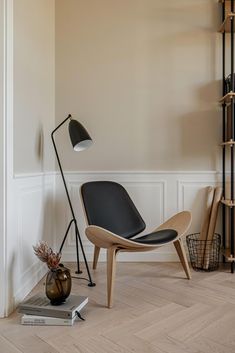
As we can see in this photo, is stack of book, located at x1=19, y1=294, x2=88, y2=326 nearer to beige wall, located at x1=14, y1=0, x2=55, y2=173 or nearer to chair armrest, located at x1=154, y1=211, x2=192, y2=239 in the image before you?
beige wall, located at x1=14, y1=0, x2=55, y2=173

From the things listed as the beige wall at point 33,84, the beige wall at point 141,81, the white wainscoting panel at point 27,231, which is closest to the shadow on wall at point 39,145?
the beige wall at point 33,84

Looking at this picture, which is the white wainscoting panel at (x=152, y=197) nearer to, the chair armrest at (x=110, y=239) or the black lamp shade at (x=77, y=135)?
the black lamp shade at (x=77, y=135)

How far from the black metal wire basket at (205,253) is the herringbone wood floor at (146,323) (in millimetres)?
262

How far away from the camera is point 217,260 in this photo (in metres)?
3.04

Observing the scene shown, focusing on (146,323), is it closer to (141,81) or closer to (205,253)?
(205,253)

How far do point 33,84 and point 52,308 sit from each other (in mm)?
1671

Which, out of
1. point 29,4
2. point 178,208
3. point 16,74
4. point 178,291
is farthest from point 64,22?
point 178,291

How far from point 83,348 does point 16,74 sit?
5.70ft

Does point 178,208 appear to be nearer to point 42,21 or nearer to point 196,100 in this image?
point 196,100

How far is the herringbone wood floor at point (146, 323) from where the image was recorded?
168cm

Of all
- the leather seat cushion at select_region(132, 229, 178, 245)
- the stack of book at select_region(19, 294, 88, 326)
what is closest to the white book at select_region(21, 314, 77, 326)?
the stack of book at select_region(19, 294, 88, 326)

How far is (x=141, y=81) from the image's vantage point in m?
3.26

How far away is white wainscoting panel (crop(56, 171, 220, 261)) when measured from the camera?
3242 mm

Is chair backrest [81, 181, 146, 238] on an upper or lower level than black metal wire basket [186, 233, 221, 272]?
upper
